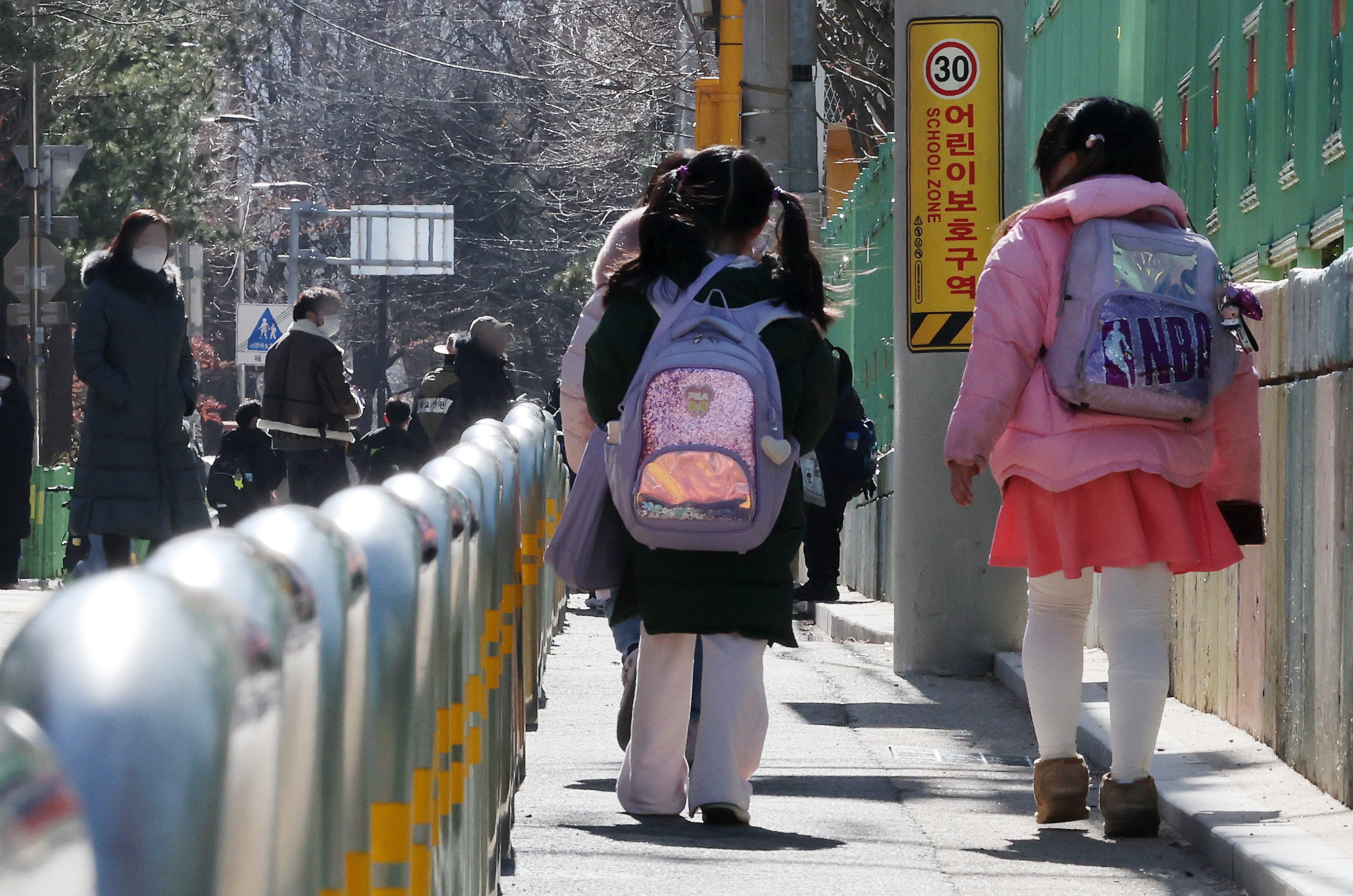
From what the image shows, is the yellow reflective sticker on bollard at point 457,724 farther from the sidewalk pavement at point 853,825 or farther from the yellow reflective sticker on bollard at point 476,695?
the sidewalk pavement at point 853,825

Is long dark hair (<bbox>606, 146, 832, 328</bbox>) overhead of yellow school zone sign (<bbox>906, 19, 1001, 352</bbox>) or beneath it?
beneath

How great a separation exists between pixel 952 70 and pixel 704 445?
414 centimetres

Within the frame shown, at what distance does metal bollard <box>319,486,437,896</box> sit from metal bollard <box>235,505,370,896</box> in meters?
0.07

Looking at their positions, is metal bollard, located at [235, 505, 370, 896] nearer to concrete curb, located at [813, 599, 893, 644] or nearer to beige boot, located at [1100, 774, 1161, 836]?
beige boot, located at [1100, 774, 1161, 836]

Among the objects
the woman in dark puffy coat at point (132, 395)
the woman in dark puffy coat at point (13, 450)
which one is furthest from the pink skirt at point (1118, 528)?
the woman in dark puffy coat at point (13, 450)

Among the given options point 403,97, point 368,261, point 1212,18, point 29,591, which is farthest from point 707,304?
point 403,97

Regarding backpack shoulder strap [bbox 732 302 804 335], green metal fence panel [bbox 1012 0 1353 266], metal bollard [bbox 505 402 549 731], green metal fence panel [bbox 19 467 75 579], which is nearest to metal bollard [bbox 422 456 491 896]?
backpack shoulder strap [bbox 732 302 804 335]

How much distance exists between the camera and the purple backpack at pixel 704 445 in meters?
5.19

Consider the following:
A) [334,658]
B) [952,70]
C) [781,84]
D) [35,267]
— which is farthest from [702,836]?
[35,267]

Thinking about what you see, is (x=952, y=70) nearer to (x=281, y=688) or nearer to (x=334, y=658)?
(x=334, y=658)

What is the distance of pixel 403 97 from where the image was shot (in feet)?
202

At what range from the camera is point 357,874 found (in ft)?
7.41

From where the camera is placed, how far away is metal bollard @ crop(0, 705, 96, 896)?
1041 mm

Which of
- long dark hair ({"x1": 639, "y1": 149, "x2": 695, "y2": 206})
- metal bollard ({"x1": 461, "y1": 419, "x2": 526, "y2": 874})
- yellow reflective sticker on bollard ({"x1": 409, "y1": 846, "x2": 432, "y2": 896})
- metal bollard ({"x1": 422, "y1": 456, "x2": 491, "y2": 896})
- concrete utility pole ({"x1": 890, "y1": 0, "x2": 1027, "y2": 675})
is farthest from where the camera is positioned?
concrete utility pole ({"x1": 890, "y1": 0, "x2": 1027, "y2": 675})
